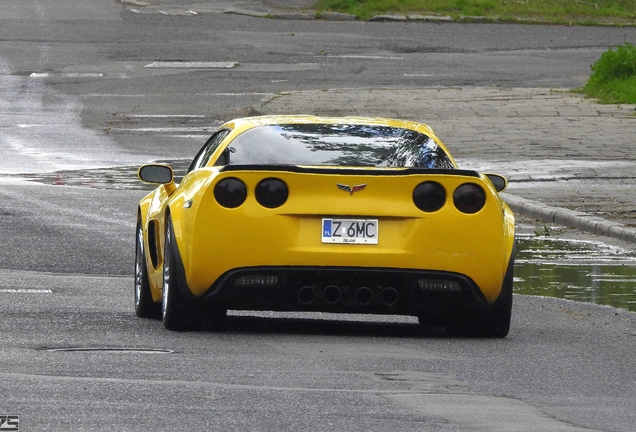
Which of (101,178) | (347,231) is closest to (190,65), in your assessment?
(101,178)

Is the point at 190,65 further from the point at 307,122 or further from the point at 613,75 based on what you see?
the point at 307,122

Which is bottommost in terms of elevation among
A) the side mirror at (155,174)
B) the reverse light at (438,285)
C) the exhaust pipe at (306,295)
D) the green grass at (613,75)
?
the green grass at (613,75)

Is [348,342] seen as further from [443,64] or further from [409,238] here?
[443,64]

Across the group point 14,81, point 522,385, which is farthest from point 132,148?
point 522,385

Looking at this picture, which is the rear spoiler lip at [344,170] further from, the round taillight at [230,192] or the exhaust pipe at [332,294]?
the exhaust pipe at [332,294]

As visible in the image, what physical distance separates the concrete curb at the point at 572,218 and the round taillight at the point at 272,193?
710 centimetres

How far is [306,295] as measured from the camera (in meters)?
9.19

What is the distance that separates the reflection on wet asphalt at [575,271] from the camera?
1230cm

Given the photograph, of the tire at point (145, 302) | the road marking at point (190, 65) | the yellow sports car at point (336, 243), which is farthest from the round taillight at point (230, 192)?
the road marking at point (190, 65)

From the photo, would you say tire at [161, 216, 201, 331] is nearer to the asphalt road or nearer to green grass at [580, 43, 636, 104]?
the asphalt road

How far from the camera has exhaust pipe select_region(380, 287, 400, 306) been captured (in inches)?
364

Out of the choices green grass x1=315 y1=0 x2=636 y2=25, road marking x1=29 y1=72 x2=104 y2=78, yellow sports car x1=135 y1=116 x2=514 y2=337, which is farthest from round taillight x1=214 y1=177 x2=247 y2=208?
green grass x1=315 y1=0 x2=636 y2=25

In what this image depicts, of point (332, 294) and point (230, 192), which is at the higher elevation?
point (230, 192)

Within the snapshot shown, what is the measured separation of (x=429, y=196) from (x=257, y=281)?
104 cm
